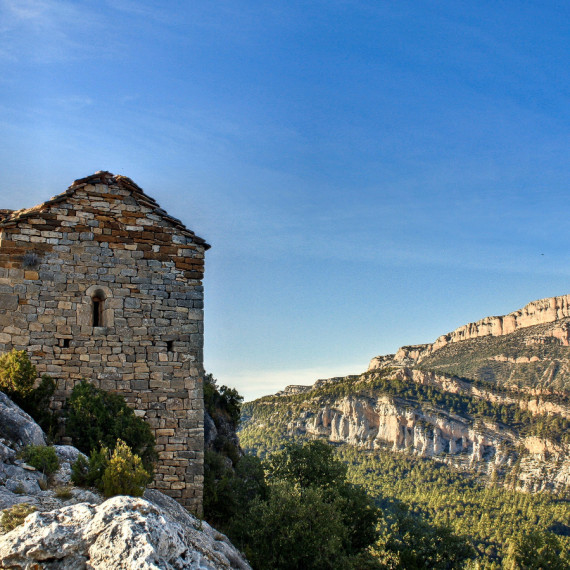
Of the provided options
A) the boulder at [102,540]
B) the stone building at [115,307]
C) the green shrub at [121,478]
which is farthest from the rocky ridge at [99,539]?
the stone building at [115,307]

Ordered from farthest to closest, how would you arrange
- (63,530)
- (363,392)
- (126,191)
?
(363,392) → (126,191) → (63,530)

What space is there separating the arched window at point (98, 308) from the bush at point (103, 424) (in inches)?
52.7

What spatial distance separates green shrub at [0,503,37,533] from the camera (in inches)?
266

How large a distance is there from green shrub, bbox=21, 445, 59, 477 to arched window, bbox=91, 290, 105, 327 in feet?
14.0

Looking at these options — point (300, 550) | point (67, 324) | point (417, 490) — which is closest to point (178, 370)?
point (67, 324)

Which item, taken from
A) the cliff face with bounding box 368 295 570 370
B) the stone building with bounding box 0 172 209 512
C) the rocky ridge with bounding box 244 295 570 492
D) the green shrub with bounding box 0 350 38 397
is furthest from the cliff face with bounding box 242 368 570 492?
the green shrub with bounding box 0 350 38 397

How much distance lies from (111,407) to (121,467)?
3.83m

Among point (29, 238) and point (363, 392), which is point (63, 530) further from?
point (363, 392)

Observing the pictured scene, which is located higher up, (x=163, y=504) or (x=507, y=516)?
(x=163, y=504)

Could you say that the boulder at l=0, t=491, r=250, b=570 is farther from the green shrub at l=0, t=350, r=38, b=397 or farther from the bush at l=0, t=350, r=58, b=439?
the green shrub at l=0, t=350, r=38, b=397

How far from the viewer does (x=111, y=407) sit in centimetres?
1245

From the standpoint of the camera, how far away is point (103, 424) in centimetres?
1202

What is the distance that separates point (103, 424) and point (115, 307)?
2540 millimetres

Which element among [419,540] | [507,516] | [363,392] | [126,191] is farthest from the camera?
[363,392]
